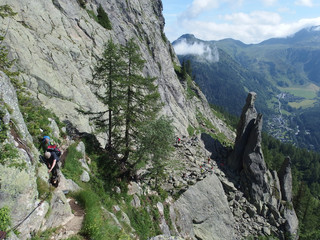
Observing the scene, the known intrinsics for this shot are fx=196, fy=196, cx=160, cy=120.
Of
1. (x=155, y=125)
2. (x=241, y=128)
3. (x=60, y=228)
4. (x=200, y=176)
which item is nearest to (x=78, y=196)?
(x=60, y=228)

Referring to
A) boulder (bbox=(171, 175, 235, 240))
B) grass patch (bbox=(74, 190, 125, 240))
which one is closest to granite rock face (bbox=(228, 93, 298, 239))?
boulder (bbox=(171, 175, 235, 240))

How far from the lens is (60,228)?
925cm

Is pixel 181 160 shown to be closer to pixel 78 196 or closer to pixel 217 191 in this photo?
pixel 217 191

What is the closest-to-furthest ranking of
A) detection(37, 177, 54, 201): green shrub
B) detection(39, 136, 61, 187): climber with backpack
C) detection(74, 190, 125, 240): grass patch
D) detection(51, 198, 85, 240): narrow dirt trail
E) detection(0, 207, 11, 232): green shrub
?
detection(0, 207, 11, 232): green shrub, detection(51, 198, 85, 240): narrow dirt trail, detection(37, 177, 54, 201): green shrub, detection(74, 190, 125, 240): grass patch, detection(39, 136, 61, 187): climber with backpack

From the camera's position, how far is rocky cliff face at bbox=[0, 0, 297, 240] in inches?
374

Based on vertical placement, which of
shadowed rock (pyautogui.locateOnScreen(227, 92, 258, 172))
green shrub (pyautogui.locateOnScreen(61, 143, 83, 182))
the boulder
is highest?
shadowed rock (pyautogui.locateOnScreen(227, 92, 258, 172))

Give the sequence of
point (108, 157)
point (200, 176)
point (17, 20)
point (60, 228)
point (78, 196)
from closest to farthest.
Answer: point (60, 228), point (78, 196), point (108, 157), point (17, 20), point (200, 176)

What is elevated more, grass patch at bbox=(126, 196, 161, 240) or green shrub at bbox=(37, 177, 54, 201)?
green shrub at bbox=(37, 177, 54, 201)

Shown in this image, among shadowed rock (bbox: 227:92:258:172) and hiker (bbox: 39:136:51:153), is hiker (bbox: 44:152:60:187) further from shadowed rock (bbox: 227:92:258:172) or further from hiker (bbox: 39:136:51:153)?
shadowed rock (bbox: 227:92:258:172)

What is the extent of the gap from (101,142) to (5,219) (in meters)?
17.9

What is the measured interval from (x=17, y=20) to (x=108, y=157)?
69.8 ft

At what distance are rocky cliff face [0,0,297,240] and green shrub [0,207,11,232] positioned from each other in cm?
32

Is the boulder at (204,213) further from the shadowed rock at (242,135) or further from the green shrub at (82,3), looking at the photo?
the green shrub at (82,3)

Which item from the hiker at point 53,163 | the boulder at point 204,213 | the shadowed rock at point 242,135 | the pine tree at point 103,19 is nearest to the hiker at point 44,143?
the hiker at point 53,163
